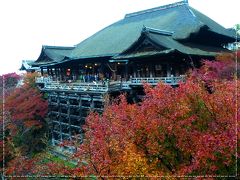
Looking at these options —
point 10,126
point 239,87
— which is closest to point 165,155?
point 239,87

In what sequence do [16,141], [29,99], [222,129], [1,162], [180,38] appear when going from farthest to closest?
1. [29,99]
2. [16,141]
3. [180,38]
4. [1,162]
5. [222,129]

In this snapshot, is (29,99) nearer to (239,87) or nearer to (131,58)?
(131,58)

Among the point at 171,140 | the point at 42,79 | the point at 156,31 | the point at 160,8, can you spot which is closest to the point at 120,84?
the point at 156,31

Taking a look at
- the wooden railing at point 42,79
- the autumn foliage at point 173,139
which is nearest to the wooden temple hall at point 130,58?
the wooden railing at point 42,79

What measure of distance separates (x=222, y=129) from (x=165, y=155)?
10.6 ft

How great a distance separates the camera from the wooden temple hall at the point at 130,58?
92.0ft

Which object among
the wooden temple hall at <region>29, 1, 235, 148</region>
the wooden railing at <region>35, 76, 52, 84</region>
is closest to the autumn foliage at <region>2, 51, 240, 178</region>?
the wooden temple hall at <region>29, 1, 235, 148</region>

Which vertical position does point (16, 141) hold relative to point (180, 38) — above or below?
below

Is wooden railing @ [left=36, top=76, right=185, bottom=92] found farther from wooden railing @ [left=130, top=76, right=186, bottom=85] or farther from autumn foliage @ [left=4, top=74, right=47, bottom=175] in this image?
autumn foliage @ [left=4, top=74, right=47, bottom=175]

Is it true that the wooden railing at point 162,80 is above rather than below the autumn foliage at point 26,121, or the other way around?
above

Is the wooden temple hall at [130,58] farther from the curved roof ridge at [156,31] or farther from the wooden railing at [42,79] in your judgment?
the wooden railing at [42,79]

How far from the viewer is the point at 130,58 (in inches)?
1123

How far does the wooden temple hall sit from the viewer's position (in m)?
28.0

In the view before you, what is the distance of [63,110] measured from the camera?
3925cm
